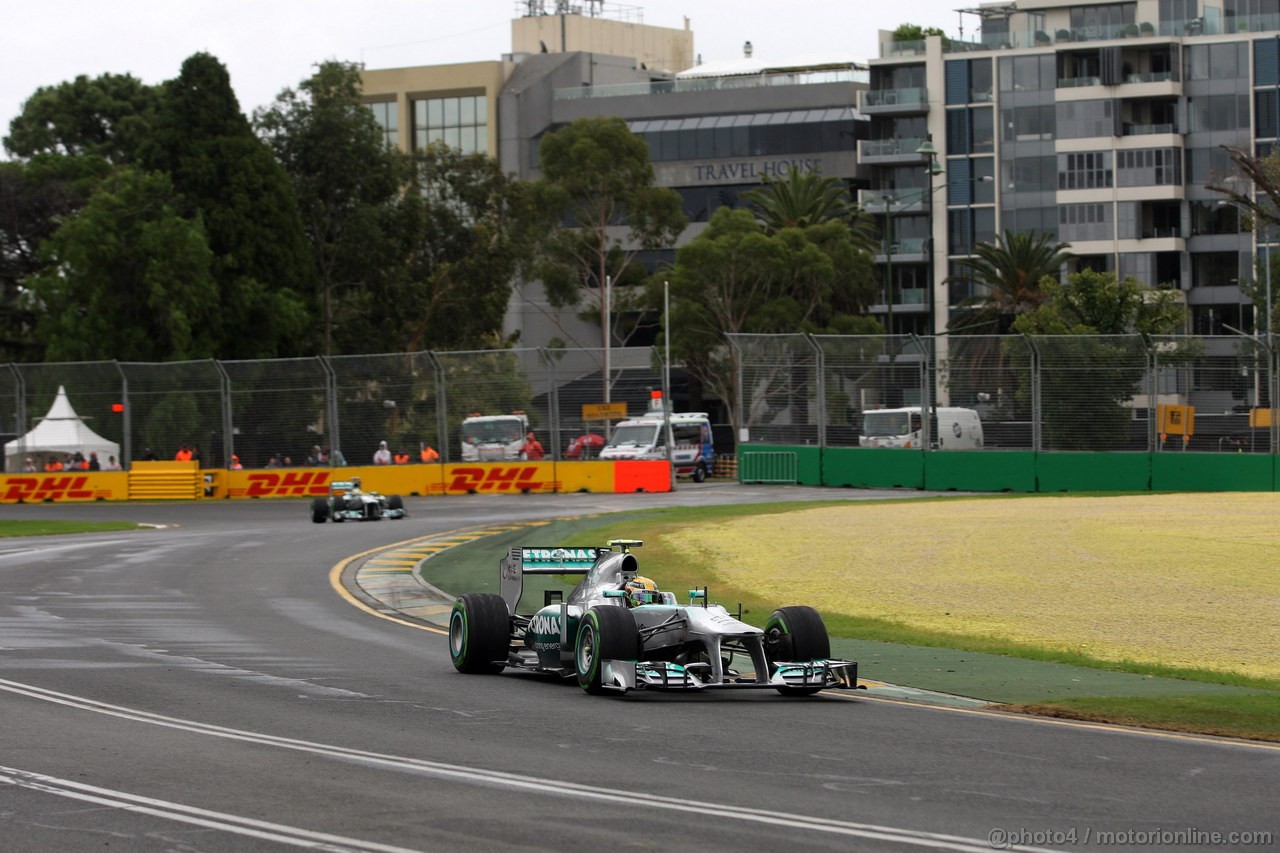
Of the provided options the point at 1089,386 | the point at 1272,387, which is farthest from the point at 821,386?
the point at 1272,387

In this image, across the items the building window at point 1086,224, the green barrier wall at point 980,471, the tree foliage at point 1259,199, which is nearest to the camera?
the green barrier wall at point 980,471

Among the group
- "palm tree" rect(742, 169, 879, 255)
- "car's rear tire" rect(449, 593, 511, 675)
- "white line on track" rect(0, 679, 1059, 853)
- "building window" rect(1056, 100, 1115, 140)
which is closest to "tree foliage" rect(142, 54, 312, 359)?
"palm tree" rect(742, 169, 879, 255)

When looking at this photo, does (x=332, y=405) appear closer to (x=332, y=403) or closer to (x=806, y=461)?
(x=332, y=403)

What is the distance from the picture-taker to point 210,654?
16.5 m

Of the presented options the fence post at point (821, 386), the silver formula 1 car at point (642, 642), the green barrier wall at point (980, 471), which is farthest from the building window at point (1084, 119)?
the silver formula 1 car at point (642, 642)

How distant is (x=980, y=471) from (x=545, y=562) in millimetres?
32030

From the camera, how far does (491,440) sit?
48219 mm

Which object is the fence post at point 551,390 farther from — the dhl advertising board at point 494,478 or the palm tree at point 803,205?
the palm tree at point 803,205

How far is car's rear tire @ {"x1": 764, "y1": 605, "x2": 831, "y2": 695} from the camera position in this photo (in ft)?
44.0

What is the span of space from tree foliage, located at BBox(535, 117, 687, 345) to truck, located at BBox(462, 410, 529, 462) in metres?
29.0

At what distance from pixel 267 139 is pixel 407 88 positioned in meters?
37.4

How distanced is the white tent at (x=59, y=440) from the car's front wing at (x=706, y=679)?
39.3 metres

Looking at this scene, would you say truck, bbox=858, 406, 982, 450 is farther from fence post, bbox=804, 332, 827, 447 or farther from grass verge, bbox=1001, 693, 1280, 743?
grass verge, bbox=1001, 693, 1280, 743

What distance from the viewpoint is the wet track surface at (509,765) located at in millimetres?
8547
